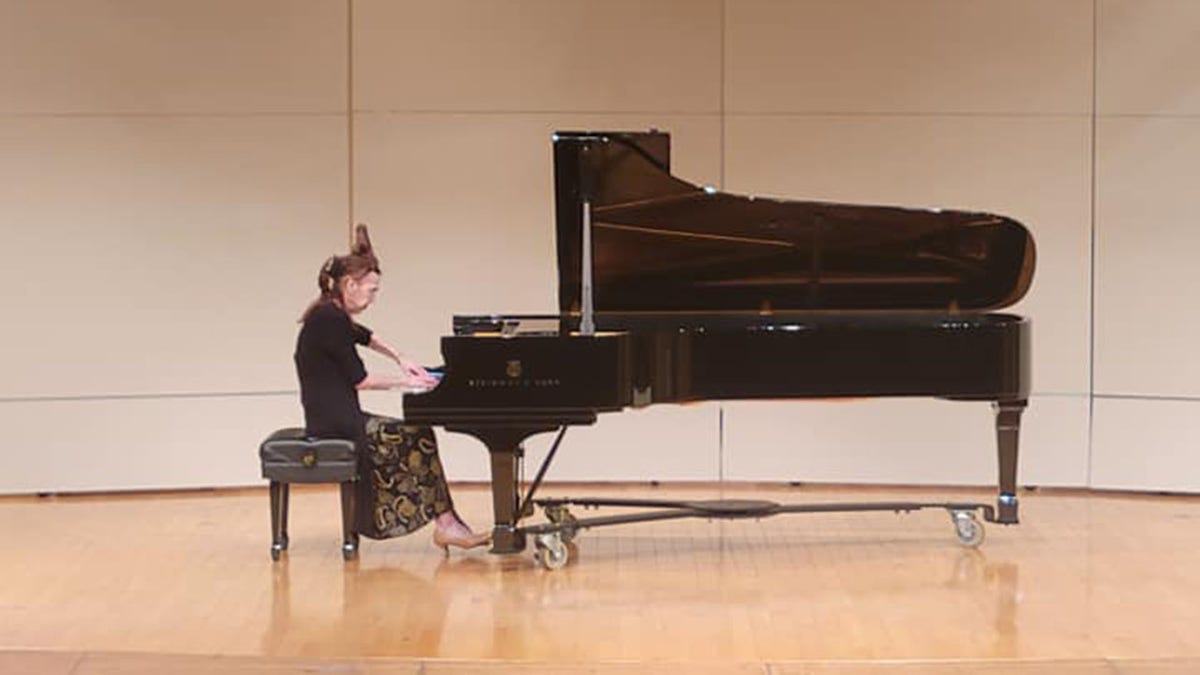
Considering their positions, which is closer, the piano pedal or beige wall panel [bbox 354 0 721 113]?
the piano pedal

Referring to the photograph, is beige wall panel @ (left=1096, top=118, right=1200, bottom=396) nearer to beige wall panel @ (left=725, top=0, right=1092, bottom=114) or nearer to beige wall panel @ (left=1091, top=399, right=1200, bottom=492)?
beige wall panel @ (left=1091, top=399, right=1200, bottom=492)

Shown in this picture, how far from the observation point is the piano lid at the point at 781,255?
21.5 feet

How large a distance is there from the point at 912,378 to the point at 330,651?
2.27 m

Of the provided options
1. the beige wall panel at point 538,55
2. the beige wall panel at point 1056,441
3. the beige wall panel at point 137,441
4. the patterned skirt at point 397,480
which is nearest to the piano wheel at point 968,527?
the beige wall panel at point 1056,441

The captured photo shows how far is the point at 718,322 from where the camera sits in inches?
270

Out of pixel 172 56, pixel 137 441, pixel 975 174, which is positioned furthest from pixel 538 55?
pixel 137 441

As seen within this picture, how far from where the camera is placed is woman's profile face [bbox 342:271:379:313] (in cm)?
652

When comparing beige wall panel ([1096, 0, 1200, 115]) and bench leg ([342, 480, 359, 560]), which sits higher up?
beige wall panel ([1096, 0, 1200, 115])

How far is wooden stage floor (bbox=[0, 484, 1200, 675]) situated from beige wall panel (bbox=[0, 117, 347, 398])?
2.20 feet

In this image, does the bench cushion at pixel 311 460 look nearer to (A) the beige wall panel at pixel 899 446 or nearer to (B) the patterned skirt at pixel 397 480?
(B) the patterned skirt at pixel 397 480

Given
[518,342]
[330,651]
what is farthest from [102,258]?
[330,651]

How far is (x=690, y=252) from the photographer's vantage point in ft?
21.9

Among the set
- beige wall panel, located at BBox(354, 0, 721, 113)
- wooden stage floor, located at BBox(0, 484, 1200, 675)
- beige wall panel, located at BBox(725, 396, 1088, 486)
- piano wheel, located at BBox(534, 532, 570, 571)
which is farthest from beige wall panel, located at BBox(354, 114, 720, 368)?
piano wheel, located at BBox(534, 532, 570, 571)

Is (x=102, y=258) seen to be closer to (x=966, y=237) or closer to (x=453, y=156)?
(x=453, y=156)
